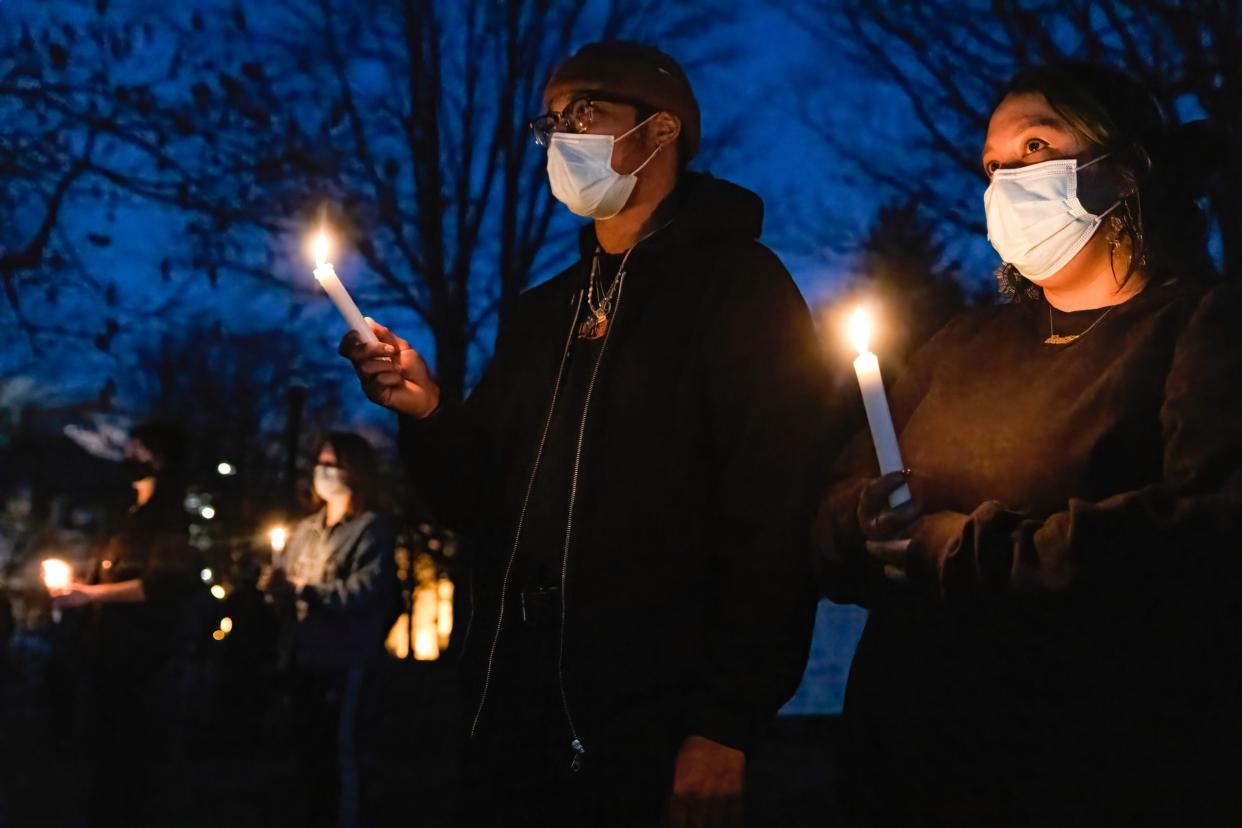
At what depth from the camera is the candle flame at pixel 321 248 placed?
2636 millimetres

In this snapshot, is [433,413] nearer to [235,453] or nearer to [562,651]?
[562,651]

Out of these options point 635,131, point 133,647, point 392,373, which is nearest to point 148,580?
point 133,647

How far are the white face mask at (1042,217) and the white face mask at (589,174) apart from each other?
98cm

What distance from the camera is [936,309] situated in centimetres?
2322

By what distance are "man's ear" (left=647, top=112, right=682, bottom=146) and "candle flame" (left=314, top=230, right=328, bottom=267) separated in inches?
34.6

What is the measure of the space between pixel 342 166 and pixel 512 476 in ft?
38.7

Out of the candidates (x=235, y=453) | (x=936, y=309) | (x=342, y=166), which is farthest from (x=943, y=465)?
(x=235, y=453)

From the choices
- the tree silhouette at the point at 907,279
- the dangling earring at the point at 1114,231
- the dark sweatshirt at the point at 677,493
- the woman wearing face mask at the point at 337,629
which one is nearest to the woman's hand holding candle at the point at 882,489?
the dark sweatshirt at the point at 677,493

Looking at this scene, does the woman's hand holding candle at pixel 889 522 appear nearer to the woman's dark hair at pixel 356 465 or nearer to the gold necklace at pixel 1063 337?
the gold necklace at pixel 1063 337

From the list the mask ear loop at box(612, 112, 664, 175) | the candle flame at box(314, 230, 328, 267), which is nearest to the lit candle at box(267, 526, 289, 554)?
the candle flame at box(314, 230, 328, 267)

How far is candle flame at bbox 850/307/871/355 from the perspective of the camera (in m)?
2.06

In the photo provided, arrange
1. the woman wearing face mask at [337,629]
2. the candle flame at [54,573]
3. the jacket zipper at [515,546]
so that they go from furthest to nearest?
1. the candle flame at [54,573]
2. the woman wearing face mask at [337,629]
3. the jacket zipper at [515,546]

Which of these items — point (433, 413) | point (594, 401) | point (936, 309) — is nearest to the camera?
point (594, 401)

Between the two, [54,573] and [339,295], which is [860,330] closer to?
[339,295]
